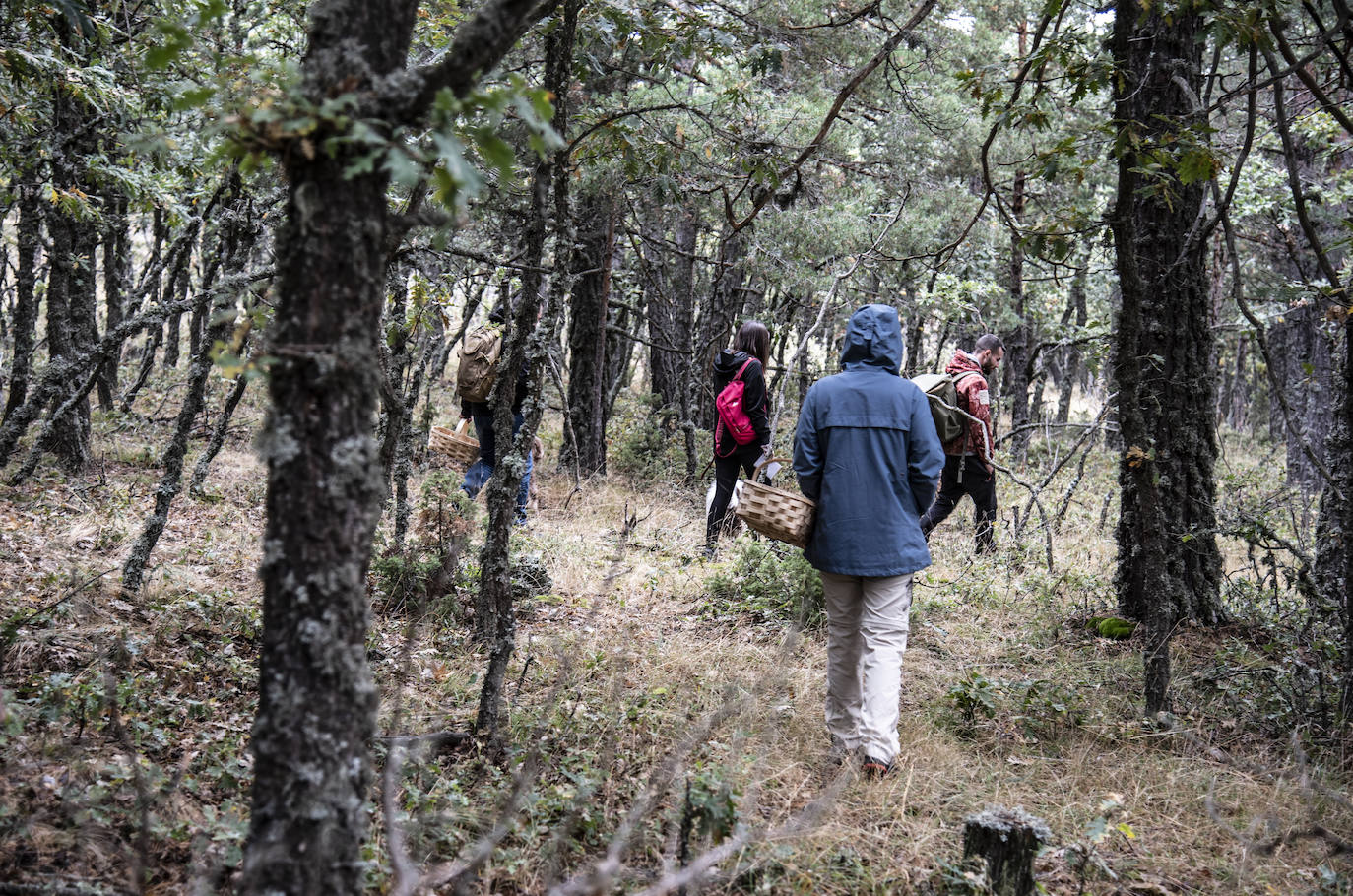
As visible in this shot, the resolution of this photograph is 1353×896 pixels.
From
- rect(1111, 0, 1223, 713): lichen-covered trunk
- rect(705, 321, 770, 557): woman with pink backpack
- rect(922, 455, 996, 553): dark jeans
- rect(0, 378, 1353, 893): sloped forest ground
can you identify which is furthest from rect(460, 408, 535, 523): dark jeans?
rect(1111, 0, 1223, 713): lichen-covered trunk

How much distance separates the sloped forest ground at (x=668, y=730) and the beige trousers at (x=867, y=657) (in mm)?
158

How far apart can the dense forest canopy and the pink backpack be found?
3.22ft

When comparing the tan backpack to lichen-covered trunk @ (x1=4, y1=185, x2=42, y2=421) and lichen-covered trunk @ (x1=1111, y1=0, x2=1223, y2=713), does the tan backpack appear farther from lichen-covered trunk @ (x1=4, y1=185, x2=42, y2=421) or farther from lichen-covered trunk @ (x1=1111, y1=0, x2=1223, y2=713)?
lichen-covered trunk @ (x1=1111, y1=0, x2=1223, y2=713)

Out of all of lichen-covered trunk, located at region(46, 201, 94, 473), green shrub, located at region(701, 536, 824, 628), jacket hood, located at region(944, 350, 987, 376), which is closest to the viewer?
green shrub, located at region(701, 536, 824, 628)

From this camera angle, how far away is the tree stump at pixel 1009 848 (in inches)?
105

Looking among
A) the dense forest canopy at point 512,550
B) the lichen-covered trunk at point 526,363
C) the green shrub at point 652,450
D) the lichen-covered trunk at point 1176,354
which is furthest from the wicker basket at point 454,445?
the lichen-covered trunk at point 1176,354

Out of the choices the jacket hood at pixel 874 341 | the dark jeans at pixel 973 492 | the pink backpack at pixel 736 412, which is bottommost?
the dark jeans at pixel 973 492

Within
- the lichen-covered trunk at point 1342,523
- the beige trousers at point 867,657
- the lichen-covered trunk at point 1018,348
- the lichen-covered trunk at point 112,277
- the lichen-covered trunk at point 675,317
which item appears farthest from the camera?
the lichen-covered trunk at point 1018,348

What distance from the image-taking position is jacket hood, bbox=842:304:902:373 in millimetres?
4004

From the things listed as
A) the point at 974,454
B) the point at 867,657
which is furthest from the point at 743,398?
the point at 867,657

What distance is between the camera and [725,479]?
708 cm

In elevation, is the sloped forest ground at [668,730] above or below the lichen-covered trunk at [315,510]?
below

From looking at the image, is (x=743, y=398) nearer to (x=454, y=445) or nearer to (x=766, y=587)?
(x=766, y=587)

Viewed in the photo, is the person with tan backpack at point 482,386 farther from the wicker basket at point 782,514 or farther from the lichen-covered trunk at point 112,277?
the lichen-covered trunk at point 112,277
